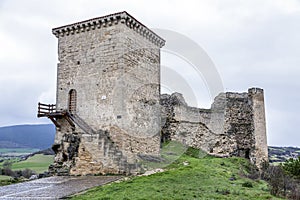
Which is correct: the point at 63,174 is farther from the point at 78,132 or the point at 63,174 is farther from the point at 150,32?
the point at 150,32

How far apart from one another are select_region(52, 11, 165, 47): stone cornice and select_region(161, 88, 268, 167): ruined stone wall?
633 centimetres

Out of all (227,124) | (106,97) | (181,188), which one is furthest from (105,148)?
(227,124)

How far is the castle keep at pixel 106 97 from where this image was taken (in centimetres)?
1628

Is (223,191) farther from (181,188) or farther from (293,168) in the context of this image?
(293,168)

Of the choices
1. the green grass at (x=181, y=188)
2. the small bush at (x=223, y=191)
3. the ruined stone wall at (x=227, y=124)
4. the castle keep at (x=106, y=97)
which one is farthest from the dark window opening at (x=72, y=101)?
the small bush at (x=223, y=191)

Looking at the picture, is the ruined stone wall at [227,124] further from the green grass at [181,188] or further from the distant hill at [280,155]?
the green grass at [181,188]

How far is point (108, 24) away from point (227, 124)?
12680mm

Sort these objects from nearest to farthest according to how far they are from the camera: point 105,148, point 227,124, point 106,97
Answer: point 105,148 → point 106,97 → point 227,124

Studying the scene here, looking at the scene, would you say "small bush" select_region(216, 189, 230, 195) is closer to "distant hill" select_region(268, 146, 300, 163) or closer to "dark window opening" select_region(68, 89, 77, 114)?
"dark window opening" select_region(68, 89, 77, 114)

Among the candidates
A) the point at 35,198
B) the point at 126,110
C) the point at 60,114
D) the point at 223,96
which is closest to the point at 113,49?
the point at 126,110

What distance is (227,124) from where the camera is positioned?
26094mm

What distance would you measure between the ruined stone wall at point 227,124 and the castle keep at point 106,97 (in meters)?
3.15

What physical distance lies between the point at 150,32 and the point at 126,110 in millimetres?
5291

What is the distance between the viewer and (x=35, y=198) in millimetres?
10258
